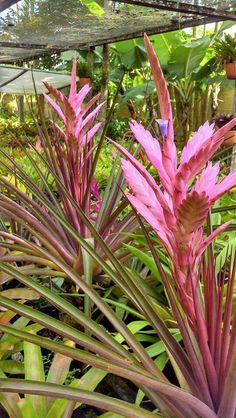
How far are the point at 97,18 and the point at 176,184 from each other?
3996mm

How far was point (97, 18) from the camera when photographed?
4.09m

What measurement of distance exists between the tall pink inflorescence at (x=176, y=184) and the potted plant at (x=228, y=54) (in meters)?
4.57

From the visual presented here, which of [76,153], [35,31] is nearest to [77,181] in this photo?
[76,153]

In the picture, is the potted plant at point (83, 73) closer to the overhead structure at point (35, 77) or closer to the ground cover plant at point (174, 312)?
the overhead structure at point (35, 77)

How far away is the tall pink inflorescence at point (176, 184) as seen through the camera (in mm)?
472

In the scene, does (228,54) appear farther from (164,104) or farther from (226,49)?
(164,104)

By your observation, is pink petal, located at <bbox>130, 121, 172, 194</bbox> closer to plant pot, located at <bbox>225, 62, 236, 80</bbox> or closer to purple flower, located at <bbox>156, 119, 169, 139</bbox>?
purple flower, located at <bbox>156, 119, 169, 139</bbox>

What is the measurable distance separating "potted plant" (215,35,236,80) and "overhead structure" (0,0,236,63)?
1.90ft

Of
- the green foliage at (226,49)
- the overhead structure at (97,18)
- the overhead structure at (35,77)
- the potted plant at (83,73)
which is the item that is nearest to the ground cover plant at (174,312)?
the overhead structure at (97,18)

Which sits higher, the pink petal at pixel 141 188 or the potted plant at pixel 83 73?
the pink petal at pixel 141 188

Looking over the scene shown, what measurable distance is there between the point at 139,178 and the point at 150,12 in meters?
3.74

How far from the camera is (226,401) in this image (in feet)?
1.76

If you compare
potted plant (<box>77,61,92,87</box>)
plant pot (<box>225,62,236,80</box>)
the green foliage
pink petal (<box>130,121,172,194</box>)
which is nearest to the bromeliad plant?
pink petal (<box>130,121,172,194</box>)

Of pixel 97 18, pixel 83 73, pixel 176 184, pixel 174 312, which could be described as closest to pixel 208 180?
pixel 176 184
